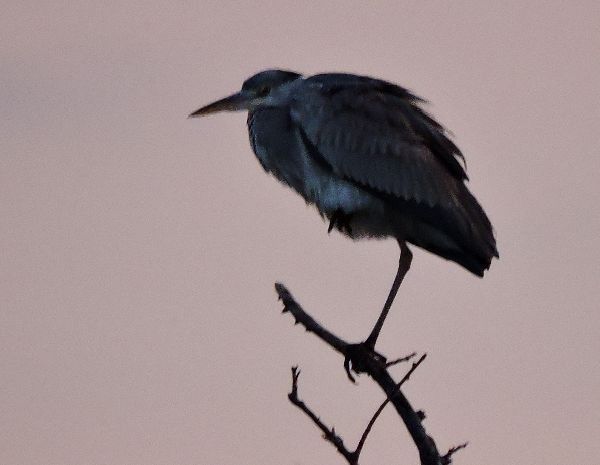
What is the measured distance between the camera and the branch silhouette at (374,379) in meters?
5.54

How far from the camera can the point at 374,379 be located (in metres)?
7.01

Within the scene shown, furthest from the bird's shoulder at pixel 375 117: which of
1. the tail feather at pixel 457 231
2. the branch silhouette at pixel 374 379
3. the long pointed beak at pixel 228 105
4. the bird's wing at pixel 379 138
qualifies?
the branch silhouette at pixel 374 379

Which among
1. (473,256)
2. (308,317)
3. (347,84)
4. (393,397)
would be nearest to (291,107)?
(347,84)

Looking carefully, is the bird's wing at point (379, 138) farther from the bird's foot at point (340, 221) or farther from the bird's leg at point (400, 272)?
the bird's leg at point (400, 272)

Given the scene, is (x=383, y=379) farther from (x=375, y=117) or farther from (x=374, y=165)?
(x=375, y=117)

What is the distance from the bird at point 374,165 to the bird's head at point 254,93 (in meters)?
0.10

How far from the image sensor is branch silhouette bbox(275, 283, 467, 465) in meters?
5.54

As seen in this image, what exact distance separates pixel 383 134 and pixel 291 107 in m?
0.73

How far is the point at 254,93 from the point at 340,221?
1.67 meters

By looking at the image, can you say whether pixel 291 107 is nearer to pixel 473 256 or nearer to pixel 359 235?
pixel 359 235

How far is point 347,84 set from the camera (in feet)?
30.3

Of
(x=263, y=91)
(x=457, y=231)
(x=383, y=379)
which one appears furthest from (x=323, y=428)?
(x=263, y=91)

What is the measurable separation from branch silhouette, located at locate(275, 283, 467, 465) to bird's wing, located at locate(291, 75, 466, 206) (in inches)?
48.6

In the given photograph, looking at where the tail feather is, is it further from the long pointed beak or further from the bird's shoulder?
the long pointed beak
